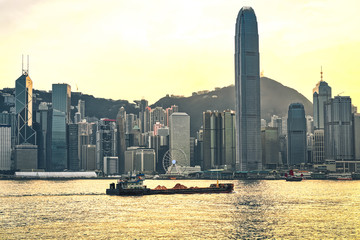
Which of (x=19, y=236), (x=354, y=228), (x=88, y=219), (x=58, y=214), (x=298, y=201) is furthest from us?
(x=298, y=201)

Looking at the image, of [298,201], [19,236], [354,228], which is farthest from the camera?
[298,201]

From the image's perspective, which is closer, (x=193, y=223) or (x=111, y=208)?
(x=193, y=223)

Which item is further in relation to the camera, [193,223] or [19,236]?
[193,223]

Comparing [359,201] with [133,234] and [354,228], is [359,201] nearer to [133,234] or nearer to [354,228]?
[354,228]

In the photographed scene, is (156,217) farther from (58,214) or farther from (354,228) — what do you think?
(354,228)

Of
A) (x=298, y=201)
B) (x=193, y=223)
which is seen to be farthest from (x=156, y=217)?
(x=298, y=201)

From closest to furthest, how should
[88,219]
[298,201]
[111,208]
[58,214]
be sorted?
[88,219] → [58,214] → [111,208] → [298,201]

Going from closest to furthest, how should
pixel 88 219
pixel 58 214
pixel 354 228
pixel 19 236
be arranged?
pixel 19 236 < pixel 354 228 < pixel 88 219 < pixel 58 214

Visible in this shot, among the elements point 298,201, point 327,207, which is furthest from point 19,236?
point 298,201
